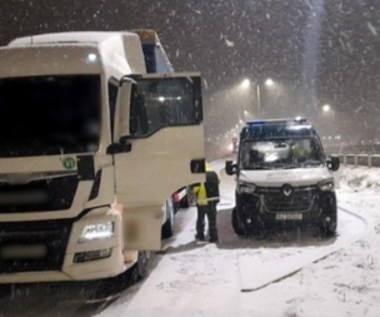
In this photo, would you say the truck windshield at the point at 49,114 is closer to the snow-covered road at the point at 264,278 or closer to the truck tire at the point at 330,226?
the snow-covered road at the point at 264,278

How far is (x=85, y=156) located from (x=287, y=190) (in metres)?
4.81

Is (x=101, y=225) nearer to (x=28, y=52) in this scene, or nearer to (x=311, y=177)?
(x=28, y=52)

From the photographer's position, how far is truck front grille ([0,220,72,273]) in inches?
240

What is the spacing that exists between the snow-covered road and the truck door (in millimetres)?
803

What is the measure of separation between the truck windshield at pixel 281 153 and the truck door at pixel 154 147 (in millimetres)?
3825

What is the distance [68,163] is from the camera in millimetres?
6270

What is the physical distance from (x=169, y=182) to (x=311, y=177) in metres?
3.80

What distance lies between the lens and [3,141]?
21.1 ft

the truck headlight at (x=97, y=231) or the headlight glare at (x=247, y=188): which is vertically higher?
the truck headlight at (x=97, y=231)

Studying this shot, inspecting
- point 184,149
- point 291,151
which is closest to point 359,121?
point 291,151

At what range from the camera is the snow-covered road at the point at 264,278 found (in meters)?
6.23

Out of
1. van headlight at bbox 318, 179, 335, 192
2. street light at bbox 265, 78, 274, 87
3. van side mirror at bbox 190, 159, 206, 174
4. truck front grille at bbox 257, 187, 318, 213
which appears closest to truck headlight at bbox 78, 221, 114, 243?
van side mirror at bbox 190, 159, 206, 174

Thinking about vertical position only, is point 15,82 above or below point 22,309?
above

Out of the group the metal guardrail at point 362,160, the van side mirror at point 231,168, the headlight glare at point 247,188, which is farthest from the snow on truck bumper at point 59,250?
the metal guardrail at point 362,160
